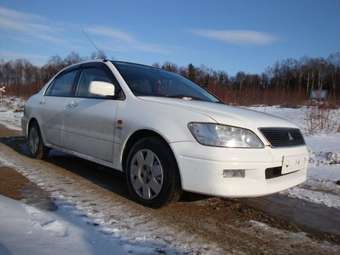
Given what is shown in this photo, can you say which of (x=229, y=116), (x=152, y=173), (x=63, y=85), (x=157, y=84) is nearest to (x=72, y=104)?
(x=63, y=85)

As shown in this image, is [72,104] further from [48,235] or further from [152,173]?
[48,235]

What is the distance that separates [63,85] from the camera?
5.61 meters

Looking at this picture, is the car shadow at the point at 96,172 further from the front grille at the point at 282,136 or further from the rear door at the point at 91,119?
the front grille at the point at 282,136

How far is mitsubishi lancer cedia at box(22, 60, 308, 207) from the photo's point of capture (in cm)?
344

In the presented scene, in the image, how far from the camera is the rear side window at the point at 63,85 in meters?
5.39

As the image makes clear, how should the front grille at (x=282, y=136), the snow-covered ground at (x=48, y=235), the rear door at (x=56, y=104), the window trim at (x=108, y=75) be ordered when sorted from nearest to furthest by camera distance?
the snow-covered ground at (x=48, y=235) < the front grille at (x=282, y=136) < the window trim at (x=108, y=75) < the rear door at (x=56, y=104)

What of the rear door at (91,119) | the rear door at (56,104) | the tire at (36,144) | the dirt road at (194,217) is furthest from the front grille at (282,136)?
the tire at (36,144)

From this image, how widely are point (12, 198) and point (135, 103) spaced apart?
60.3 inches

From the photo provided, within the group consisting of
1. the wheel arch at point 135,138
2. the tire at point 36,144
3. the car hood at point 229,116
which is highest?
the car hood at point 229,116

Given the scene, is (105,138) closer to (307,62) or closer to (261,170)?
(261,170)

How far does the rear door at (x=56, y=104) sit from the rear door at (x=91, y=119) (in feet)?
0.62

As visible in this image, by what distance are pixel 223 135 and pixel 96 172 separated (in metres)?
2.53

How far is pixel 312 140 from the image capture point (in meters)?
9.61

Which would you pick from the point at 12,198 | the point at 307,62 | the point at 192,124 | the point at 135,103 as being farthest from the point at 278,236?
the point at 307,62
